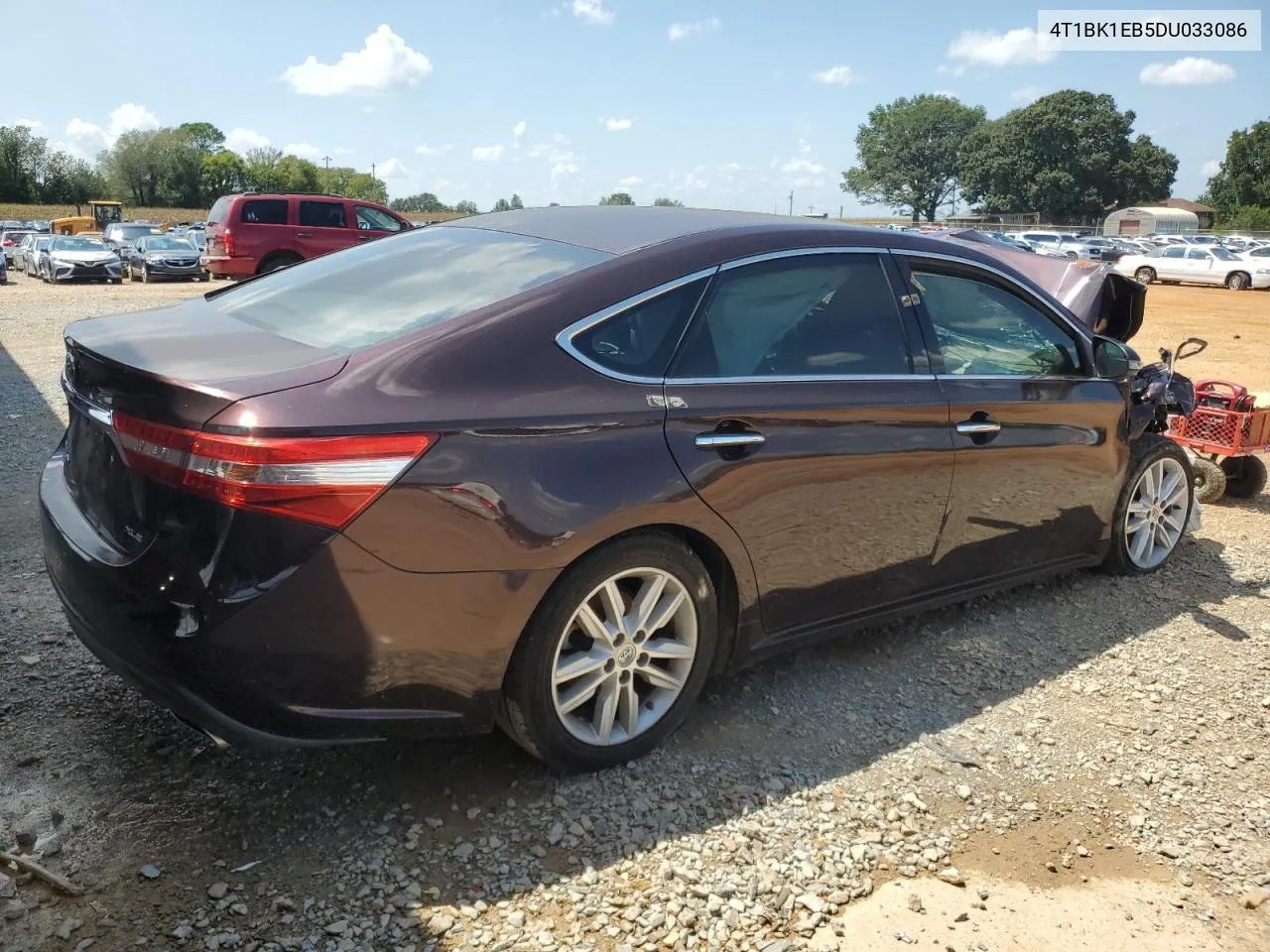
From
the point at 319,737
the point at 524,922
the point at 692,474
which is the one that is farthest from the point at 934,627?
the point at 319,737

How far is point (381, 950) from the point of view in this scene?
233cm

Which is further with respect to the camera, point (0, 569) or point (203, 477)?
point (0, 569)

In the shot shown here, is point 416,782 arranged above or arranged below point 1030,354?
below

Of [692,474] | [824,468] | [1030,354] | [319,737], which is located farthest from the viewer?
[1030,354]

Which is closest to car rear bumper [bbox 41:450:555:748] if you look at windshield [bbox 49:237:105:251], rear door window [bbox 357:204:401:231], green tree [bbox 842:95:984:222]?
rear door window [bbox 357:204:401:231]

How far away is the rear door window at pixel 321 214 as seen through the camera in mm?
19969

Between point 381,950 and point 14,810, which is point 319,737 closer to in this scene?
point 381,950

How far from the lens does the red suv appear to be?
19.5 m

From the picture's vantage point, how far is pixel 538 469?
104 inches

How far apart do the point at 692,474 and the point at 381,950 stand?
1468 millimetres

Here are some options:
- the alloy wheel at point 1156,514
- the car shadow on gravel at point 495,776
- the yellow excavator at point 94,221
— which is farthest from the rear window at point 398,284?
→ the yellow excavator at point 94,221

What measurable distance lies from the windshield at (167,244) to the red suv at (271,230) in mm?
9506

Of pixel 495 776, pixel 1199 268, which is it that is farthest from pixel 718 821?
pixel 1199 268

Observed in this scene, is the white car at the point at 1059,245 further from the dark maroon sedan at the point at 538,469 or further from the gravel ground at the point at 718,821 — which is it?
the gravel ground at the point at 718,821
